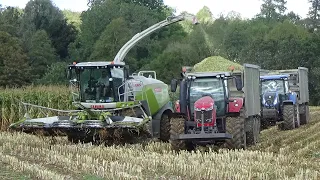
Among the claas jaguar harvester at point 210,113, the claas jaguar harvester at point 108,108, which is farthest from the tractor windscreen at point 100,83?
the claas jaguar harvester at point 210,113

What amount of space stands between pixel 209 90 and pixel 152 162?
3310 mm

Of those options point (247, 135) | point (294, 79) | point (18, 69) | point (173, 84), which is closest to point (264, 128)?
point (294, 79)

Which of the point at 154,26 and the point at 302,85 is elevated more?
the point at 154,26

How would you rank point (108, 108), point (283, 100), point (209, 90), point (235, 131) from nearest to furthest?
point (235, 131)
point (209, 90)
point (108, 108)
point (283, 100)

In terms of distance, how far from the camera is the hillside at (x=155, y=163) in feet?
26.8

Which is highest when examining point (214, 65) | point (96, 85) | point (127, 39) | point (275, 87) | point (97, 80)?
point (127, 39)

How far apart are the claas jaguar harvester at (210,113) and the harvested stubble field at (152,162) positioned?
1.64ft

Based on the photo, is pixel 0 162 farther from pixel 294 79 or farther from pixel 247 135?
pixel 294 79

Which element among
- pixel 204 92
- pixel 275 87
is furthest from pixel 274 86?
pixel 204 92

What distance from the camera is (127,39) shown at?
4806 cm

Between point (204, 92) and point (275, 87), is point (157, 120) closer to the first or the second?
point (204, 92)

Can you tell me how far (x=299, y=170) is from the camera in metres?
8.52

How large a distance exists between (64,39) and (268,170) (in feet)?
153

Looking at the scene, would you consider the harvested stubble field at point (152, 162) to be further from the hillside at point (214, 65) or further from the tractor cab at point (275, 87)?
the hillside at point (214, 65)
